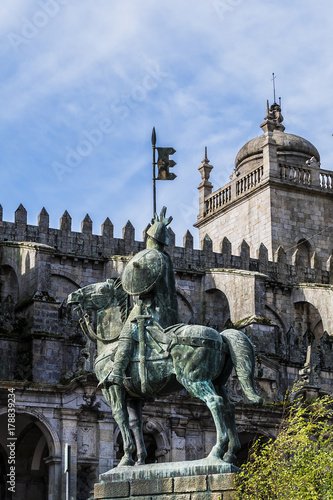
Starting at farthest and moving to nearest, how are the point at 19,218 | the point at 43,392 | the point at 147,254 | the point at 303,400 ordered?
the point at 19,218 < the point at 303,400 < the point at 43,392 < the point at 147,254

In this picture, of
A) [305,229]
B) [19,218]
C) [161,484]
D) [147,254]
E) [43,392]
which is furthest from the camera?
[305,229]

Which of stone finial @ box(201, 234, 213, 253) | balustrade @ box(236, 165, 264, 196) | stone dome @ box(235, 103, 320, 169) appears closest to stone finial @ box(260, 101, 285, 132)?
stone dome @ box(235, 103, 320, 169)

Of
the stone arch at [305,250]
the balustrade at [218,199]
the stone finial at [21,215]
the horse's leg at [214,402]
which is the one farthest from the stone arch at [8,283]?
the horse's leg at [214,402]

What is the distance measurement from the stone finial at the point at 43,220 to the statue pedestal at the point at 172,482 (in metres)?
25.9

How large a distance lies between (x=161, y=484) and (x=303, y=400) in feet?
50.8

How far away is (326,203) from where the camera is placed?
49.0 metres

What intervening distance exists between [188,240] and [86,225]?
4861mm

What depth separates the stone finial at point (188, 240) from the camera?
138 feet

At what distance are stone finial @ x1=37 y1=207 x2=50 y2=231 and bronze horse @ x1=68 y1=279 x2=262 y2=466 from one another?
2482 centimetres

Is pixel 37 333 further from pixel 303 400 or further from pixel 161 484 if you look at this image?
pixel 161 484

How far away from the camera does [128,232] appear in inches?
1591

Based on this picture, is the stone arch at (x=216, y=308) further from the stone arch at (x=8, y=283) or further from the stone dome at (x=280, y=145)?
the stone dome at (x=280, y=145)

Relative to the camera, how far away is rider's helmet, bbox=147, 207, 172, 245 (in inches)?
567

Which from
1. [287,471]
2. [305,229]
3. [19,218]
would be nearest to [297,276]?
[305,229]
